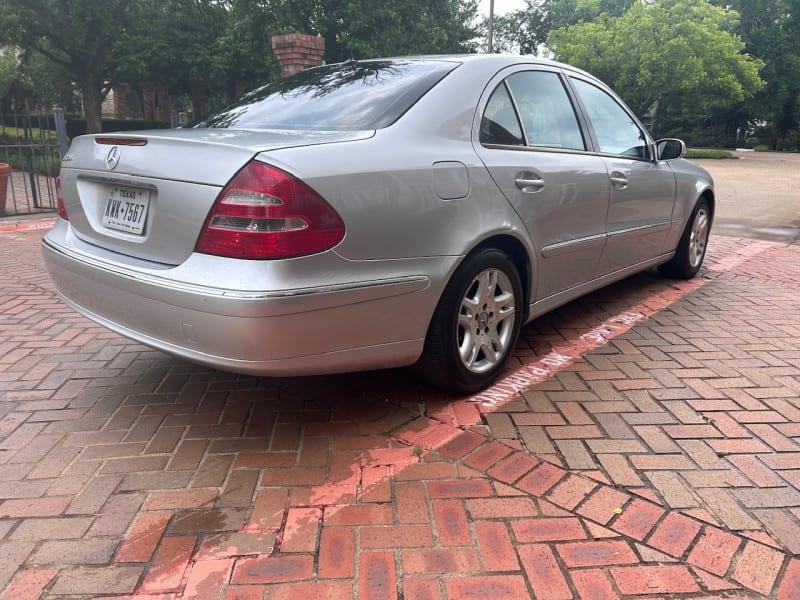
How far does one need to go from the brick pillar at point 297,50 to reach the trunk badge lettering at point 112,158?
6016 millimetres

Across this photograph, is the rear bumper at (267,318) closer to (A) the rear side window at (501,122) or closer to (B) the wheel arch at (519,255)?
(B) the wheel arch at (519,255)

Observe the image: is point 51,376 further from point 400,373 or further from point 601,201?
point 601,201

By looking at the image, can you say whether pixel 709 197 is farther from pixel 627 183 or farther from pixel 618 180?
pixel 618 180

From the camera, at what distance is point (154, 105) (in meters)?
35.1

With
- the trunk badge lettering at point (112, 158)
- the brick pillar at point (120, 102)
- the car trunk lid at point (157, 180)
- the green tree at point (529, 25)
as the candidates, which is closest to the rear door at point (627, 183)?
the car trunk lid at point (157, 180)

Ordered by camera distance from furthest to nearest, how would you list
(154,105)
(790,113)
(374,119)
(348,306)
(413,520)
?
(790,113) → (154,105) → (374,119) → (348,306) → (413,520)

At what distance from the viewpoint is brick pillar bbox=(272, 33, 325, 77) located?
8.18 metres

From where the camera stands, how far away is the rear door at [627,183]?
3.99 metres

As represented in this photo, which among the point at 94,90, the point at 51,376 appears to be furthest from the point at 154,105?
the point at 51,376

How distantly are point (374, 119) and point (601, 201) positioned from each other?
1.72 m

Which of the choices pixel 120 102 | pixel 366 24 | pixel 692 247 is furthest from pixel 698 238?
pixel 120 102

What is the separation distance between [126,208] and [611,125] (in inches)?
123

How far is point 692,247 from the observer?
5.45 m

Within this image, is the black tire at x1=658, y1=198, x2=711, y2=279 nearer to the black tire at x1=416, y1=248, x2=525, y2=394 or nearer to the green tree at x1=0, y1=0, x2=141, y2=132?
the black tire at x1=416, y1=248, x2=525, y2=394
